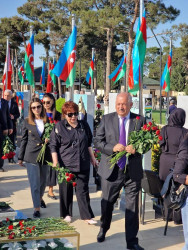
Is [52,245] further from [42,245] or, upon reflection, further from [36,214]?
[36,214]

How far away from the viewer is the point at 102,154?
17.6 feet

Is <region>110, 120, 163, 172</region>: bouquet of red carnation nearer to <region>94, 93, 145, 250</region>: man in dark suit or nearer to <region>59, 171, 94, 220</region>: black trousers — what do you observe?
<region>94, 93, 145, 250</region>: man in dark suit

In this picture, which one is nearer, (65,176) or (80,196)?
(65,176)

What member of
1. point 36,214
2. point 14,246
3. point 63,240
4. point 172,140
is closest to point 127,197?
point 63,240

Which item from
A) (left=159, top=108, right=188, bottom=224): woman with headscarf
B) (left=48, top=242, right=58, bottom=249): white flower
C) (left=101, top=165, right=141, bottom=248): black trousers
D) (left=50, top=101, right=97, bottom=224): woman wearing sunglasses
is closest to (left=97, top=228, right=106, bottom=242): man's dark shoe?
(left=101, top=165, right=141, bottom=248): black trousers

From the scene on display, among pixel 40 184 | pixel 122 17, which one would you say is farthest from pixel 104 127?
pixel 122 17

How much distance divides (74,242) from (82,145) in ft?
6.35

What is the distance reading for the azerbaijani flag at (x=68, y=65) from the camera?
9.41m

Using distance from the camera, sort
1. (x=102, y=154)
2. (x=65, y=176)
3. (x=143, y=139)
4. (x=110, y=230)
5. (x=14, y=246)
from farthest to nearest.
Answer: (x=110, y=230) → (x=65, y=176) → (x=102, y=154) → (x=143, y=139) → (x=14, y=246)

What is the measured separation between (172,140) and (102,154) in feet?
4.29

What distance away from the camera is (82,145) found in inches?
237

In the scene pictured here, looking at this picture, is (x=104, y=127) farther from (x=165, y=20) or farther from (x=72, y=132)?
(x=165, y=20)

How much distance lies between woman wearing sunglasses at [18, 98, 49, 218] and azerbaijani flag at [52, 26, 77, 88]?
2759 mm

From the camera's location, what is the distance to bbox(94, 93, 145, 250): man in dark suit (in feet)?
16.7
